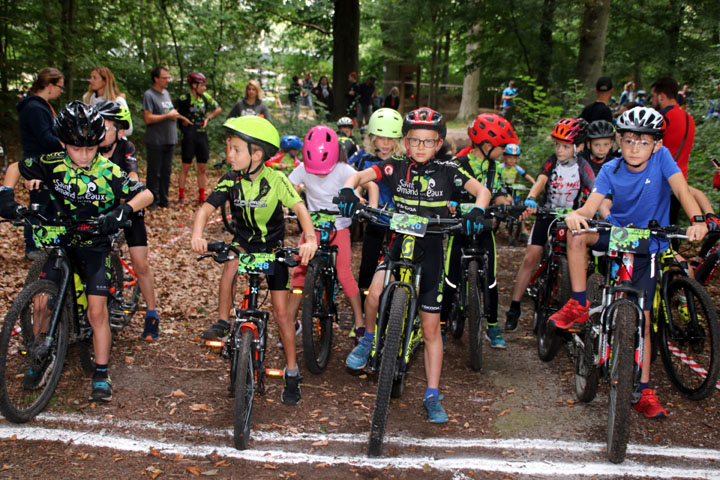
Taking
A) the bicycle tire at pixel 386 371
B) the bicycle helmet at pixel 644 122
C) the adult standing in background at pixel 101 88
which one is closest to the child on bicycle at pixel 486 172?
the bicycle helmet at pixel 644 122

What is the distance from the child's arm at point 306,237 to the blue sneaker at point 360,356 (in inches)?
55.2

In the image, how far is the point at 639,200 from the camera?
5.08 meters

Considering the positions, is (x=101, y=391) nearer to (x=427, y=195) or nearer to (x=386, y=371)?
(x=386, y=371)

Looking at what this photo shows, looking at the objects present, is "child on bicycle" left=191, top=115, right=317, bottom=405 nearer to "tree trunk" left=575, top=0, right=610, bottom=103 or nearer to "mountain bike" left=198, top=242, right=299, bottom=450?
"mountain bike" left=198, top=242, right=299, bottom=450

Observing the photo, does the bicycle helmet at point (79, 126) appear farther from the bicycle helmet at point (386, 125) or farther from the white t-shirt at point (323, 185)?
the bicycle helmet at point (386, 125)

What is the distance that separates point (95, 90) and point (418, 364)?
6.38 meters

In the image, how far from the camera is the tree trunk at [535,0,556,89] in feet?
54.1

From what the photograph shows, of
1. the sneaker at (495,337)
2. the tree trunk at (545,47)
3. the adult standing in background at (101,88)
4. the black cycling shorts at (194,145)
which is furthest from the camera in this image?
the tree trunk at (545,47)

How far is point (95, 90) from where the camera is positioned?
30.3 ft

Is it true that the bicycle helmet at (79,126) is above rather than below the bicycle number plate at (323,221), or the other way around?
above

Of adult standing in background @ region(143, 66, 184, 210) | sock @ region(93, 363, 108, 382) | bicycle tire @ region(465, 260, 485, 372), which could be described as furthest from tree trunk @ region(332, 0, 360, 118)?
sock @ region(93, 363, 108, 382)

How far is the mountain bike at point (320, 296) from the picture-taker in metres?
5.52

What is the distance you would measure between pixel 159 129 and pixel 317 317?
734 centimetres

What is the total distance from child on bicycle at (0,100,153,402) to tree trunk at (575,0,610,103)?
1149cm
